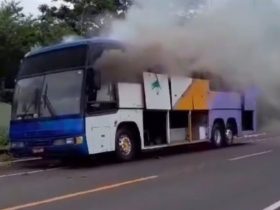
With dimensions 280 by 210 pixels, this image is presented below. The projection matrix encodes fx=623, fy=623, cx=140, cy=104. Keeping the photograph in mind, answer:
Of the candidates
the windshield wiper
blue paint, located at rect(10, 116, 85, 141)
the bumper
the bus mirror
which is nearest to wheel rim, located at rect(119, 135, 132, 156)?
the bumper

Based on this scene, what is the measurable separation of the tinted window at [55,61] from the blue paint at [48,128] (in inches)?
55.0

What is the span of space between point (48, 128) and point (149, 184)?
186 inches

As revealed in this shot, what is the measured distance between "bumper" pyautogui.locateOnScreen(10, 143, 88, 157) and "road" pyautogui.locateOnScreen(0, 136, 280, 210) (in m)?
0.40

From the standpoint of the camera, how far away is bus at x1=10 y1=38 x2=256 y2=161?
15602 mm

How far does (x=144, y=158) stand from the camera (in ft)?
59.9

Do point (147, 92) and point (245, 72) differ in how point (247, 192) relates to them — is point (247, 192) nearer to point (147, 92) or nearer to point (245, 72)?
point (147, 92)

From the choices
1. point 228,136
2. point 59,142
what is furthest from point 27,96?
point 228,136

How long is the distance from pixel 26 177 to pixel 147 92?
5.02 meters

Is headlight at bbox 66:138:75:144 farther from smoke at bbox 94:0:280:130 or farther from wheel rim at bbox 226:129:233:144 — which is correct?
wheel rim at bbox 226:129:233:144

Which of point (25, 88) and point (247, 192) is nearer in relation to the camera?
point (247, 192)

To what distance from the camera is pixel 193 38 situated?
18734mm

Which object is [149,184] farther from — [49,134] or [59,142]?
[49,134]

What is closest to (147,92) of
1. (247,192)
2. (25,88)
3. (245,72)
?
(25,88)

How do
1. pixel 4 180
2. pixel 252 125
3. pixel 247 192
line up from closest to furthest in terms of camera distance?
pixel 247 192 < pixel 4 180 < pixel 252 125
